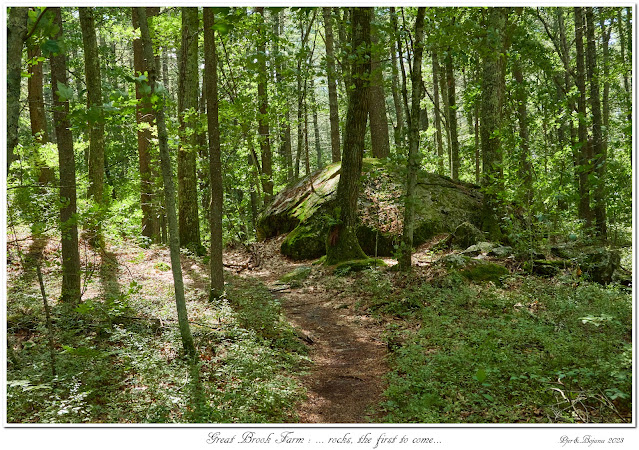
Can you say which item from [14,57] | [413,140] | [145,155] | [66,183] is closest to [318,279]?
[413,140]

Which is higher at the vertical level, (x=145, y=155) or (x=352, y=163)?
(x=145, y=155)

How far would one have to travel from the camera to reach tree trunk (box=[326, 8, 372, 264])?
897cm

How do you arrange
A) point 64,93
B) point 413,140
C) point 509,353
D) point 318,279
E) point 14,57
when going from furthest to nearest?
1. point 318,279
2. point 413,140
3. point 509,353
4. point 64,93
5. point 14,57

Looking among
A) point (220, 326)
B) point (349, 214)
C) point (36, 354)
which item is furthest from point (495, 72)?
point (36, 354)

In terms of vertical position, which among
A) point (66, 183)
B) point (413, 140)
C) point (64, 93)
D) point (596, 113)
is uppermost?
point (596, 113)

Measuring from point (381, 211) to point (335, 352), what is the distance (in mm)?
6160

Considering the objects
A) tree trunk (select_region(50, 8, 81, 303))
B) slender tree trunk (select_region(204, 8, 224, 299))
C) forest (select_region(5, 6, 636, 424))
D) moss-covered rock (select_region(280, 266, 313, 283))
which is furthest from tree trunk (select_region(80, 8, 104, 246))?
moss-covered rock (select_region(280, 266, 313, 283))

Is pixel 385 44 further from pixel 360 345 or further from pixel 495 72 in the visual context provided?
pixel 360 345

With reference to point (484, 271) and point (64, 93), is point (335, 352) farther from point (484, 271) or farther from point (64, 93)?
point (64, 93)

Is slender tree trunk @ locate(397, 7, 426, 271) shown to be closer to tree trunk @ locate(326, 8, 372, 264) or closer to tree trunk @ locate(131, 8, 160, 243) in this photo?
tree trunk @ locate(326, 8, 372, 264)

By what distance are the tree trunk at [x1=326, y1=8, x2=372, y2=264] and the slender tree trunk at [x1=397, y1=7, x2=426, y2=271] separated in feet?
4.13

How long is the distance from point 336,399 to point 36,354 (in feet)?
11.5

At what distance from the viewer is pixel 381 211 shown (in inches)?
468

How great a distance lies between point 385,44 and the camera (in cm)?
800
